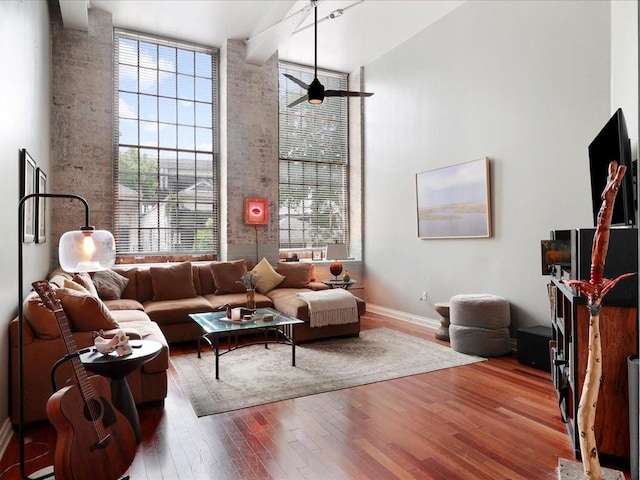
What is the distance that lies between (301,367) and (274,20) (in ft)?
15.2

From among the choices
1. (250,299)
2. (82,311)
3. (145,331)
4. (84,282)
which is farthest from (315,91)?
(84,282)

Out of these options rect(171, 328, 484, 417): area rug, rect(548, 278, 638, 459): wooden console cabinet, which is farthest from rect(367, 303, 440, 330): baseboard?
rect(548, 278, 638, 459): wooden console cabinet

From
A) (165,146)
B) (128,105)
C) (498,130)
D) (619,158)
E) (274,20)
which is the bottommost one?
(619,158)

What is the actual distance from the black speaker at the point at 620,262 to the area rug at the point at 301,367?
6.53 feet

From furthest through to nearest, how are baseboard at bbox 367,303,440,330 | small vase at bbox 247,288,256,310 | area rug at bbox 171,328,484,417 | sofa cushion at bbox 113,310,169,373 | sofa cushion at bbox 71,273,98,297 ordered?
baseboard at bbox 367,303,440,330 → small vase at bbox 247,288,256,310 → sofa cushion at bbox 71,273,98,297 → area rug at bbox 171,328,484,417 → sofa cushion at bbox 113,310,169,373

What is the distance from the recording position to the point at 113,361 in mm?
2332

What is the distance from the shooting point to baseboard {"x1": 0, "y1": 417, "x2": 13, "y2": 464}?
2.49m

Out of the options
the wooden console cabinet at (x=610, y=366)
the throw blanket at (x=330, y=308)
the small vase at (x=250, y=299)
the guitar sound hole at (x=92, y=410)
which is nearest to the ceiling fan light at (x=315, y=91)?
the small vase at (x=250, y=299)

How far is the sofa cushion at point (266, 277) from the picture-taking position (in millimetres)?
6129

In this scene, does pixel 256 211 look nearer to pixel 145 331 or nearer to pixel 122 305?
pixel 122 305

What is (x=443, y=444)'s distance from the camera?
2.60 meters

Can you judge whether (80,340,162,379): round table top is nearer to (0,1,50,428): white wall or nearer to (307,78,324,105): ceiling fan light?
(0,1,50,428): white wall

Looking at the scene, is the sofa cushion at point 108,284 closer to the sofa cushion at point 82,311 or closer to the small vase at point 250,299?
the small vase at point 250,299

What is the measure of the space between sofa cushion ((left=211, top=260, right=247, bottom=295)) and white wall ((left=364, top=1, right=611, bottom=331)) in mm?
2412
